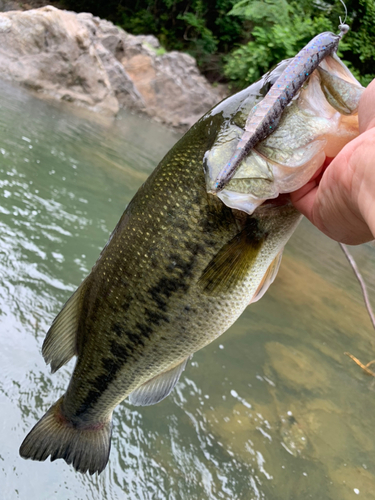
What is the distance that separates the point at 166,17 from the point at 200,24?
2.71 meters

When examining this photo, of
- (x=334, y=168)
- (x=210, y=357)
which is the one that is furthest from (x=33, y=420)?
(x=334, y=168)

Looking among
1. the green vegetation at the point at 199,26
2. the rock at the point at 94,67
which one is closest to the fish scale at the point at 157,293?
the rock at the point at 94,67

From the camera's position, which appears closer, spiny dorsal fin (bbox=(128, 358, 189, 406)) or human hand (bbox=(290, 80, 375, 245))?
human hand (bbox=(290, 80, 375, 245))

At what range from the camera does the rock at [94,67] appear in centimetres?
1334

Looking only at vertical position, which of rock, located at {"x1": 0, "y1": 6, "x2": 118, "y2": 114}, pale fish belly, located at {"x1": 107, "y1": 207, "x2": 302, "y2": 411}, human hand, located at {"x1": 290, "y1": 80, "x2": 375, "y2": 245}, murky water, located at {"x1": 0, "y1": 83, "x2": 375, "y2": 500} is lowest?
rock, located at {"x1": 0, "y1": 6, "x2": 118, "y2": 114}

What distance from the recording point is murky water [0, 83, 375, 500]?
259cm

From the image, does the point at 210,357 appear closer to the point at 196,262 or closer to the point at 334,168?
the point at 196,262

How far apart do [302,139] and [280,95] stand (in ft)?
0.56

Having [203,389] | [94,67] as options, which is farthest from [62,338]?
[94,67]

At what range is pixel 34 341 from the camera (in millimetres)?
3139

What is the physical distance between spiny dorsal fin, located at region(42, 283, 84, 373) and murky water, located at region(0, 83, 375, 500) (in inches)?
33.7

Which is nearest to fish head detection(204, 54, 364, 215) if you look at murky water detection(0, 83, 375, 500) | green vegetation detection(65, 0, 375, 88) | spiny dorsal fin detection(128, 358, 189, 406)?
spiny dorsal fin detection(128, 358, 189, 406)

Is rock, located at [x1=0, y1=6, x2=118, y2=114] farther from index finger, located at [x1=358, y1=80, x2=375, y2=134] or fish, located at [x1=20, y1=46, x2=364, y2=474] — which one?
index finger, located at [x1=358, y1=80, x2=375, y2=134]

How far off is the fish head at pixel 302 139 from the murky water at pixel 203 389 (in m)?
2.09
